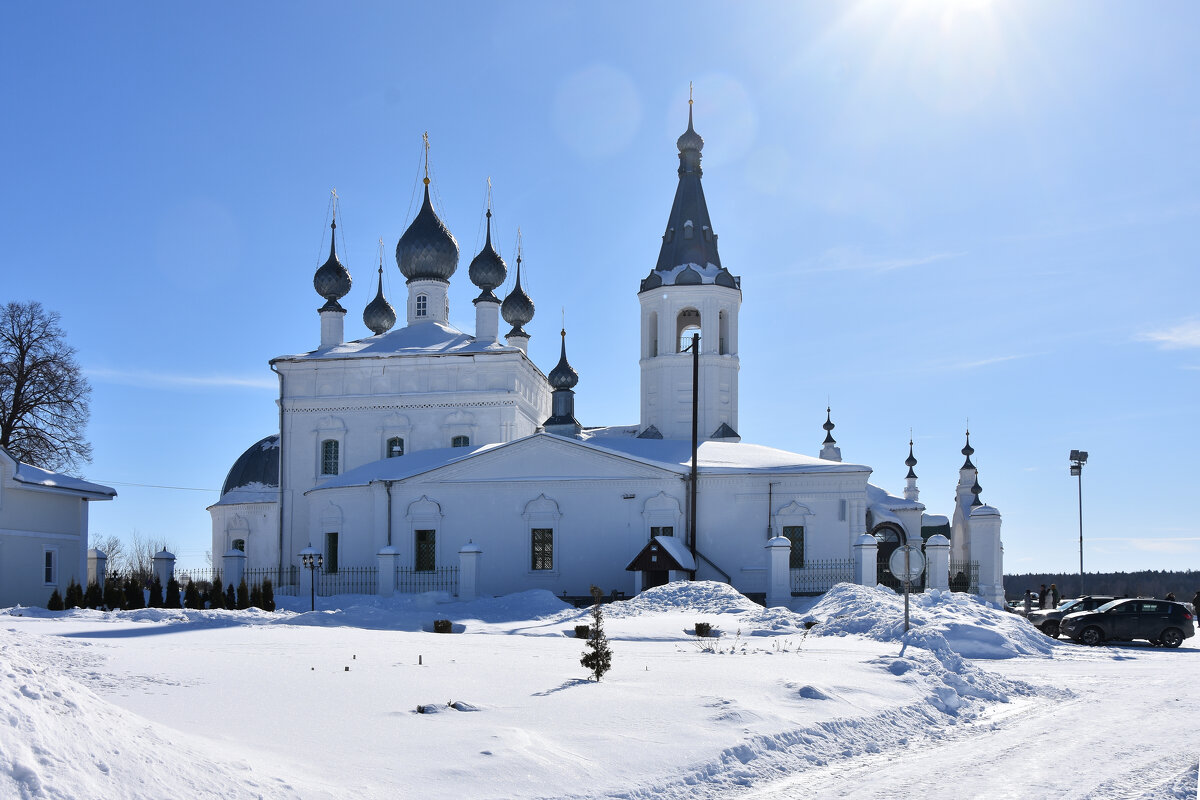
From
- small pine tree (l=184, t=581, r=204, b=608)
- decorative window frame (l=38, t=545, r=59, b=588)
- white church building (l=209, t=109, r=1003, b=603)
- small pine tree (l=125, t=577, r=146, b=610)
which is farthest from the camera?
white church building (l=209, t=109, r=1003, b=603)

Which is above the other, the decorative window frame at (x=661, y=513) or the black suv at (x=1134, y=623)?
the decorative window frame at (x=661, y=513)

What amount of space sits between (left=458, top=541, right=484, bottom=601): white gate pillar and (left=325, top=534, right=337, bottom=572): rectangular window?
221 inches

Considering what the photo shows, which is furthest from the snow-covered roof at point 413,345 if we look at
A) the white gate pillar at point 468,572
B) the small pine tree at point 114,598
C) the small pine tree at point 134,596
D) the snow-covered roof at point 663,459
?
the small pine tree at point 114,598

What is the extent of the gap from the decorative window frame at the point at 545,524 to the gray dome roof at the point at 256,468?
16092 millimetres

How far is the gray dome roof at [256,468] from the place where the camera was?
42812 mm

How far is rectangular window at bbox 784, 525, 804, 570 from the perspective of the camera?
2923cm

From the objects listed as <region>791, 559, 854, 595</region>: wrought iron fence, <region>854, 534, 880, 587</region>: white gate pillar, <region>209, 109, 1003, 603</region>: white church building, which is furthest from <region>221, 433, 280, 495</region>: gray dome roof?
<region>854, 534, 880, 587</region>: white gate pillar

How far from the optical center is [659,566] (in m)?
27.3

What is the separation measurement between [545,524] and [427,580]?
11.4ft

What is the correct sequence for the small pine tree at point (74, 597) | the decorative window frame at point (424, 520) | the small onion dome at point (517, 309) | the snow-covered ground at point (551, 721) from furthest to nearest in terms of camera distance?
the small onion dome at point (517, 309) < the decorative window frame at point (424, 520) < the small pine tree at point (74, 597) < the snow-covered ground at point (551, 721)

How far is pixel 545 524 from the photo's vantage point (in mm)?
29922

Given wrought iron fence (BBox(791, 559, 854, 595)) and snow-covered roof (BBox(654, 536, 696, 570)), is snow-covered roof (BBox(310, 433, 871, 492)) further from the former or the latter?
wrought iron fence (BBox(791, 559, 854, 595))

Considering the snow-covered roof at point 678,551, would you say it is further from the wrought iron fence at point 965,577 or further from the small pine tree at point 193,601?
the small pine tree at point 193,601

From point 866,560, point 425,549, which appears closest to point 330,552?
point 425,549
